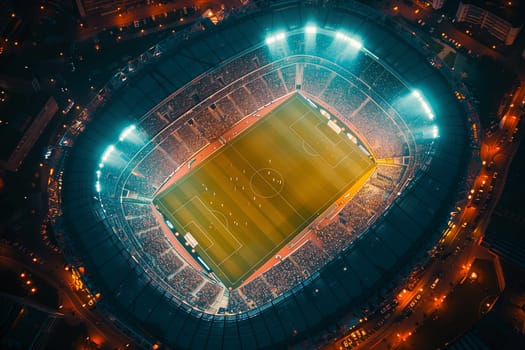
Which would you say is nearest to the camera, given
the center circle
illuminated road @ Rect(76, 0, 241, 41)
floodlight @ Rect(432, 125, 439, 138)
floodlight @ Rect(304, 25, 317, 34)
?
floodlight @ Rect(432, 125, 439, 138)

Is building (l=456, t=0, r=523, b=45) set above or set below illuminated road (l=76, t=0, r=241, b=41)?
below

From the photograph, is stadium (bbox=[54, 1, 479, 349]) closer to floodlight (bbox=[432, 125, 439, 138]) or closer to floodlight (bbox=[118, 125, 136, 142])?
floodlight (bbox=[118, 125, 136, 142])

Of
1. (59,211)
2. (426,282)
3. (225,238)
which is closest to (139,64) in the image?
(59,211)

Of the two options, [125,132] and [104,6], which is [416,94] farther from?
[104,6]

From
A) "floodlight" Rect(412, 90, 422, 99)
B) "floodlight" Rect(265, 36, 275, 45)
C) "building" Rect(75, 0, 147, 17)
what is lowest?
"floodlight" Rect(412, 90, 422, 99)

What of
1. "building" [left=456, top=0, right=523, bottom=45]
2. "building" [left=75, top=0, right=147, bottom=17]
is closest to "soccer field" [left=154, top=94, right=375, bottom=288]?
"building" [left=456, top=0, right=523, bottom=45]

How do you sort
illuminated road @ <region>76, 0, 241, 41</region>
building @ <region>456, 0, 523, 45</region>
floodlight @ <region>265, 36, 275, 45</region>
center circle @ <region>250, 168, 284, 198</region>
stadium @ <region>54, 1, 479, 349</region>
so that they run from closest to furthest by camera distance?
stadium @ <region>54, 1, 479, 349</region>
center circle @ <region>250, 168, 284, 198</region>
building @ <region>456, 0, 523, 45</region>
floodlight @ <region>265, 36, 275, 45</region>
illuminated road @ <region>76, 0, 241, 41</region>
